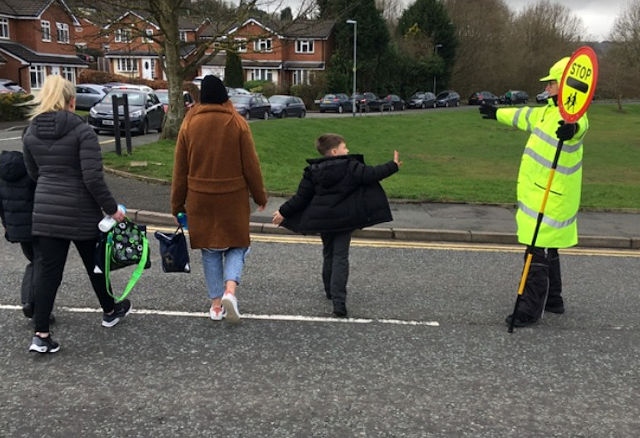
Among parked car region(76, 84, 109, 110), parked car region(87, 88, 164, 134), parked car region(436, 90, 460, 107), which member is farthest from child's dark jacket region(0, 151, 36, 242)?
parked car region(436, 90, 460, 107)

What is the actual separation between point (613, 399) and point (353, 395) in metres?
1.61

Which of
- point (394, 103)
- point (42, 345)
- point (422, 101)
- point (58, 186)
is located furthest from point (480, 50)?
point (42, 345)

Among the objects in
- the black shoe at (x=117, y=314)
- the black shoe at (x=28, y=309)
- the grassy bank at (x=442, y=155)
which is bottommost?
the grassy bank at (x=442, y=155)

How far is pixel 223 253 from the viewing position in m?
4.68

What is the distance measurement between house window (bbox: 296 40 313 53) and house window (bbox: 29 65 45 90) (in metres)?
26.6

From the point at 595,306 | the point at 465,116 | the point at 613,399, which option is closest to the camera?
the point at 613,399

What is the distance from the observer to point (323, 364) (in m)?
4.05

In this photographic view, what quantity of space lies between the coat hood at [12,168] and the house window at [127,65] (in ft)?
204

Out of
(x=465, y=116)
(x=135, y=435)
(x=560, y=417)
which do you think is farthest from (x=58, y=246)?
(x=465, y=116)

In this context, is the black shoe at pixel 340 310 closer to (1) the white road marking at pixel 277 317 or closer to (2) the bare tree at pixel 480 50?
(1) the white road marking at pixel 277 317

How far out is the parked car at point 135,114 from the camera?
65.1ft

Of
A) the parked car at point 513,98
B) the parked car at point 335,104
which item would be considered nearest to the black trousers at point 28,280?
the parked car at point 335,104

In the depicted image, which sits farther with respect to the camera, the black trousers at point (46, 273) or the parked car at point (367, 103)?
the parked car at point (367, 103)

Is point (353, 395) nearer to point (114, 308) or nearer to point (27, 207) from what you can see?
point (114, 308)
